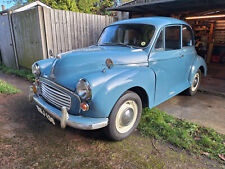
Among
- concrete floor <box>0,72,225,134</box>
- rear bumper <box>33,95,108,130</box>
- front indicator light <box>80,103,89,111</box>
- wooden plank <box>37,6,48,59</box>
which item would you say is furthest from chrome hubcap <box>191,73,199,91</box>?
wooden plank <box>37,6,48,59</box>

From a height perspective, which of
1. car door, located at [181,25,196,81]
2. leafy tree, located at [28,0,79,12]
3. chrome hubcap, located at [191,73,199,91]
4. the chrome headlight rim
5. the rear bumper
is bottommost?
chrome hubcap, located at [191,73,199,91]

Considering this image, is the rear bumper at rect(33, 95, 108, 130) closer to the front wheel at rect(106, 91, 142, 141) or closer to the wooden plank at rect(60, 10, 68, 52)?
the front wheel at rect(106, 91, 142, 141)

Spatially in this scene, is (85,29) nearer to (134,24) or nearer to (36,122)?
(134,24)

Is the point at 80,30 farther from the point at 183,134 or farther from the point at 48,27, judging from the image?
the point at 183,134

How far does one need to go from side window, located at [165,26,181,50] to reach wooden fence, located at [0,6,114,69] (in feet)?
12.1

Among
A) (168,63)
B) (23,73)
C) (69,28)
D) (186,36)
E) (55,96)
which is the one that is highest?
(69,28)

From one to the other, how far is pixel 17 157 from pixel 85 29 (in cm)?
507

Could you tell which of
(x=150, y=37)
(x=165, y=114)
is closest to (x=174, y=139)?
(x=165, y=114)

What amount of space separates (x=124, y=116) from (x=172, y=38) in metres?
1.99

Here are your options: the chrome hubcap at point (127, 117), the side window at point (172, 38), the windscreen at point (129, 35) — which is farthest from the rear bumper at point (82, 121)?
the side window at point (172, 38)

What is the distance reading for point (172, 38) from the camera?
3443mm

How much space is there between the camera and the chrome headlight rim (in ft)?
6.76

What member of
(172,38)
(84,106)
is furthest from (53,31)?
(84,106)

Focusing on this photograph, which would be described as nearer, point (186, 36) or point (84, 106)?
point (84, 106)
